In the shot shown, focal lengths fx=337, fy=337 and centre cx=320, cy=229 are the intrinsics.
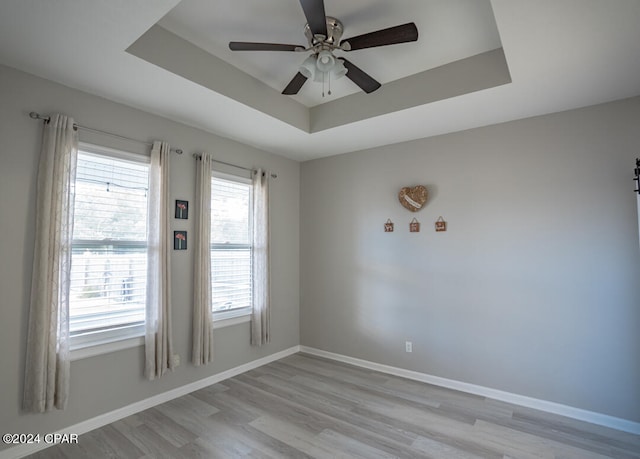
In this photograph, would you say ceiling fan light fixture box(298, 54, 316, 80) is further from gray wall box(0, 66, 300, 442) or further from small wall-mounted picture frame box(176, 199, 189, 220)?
small wall-mounted picture frame box(176, 199, 189, 220)

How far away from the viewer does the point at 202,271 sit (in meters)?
3.45

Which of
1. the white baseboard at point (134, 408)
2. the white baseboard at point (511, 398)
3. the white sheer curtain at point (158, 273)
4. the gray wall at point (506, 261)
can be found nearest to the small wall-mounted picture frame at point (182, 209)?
the white sheer curtain at point (158, 273)

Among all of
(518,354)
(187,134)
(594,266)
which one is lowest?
(518,354)

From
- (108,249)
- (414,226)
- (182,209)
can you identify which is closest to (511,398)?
(414,226)

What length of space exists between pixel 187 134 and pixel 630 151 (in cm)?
402

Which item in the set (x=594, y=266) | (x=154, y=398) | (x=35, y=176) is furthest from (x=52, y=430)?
(x=594, y=266)

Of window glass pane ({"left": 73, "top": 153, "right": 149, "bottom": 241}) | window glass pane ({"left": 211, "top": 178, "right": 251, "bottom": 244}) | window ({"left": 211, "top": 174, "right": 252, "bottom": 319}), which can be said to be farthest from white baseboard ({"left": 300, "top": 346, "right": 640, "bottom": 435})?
window glass pane ({"left": 73, "top": 153, "right": 149, "bottom": 241})

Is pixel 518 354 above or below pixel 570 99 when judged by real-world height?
below

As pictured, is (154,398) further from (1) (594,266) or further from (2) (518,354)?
(1) (594,266)

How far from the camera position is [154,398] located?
3084mm

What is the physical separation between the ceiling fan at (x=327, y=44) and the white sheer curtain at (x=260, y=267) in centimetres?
171

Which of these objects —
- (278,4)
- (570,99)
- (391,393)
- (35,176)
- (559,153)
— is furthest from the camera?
(391,393)

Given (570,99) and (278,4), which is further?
(570,99)

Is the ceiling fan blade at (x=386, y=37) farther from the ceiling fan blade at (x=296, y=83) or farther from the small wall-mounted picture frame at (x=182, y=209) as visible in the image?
the small wall-mounted picture frame at (x=182, y=209)
